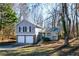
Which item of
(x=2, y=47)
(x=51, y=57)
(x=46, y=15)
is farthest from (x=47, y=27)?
(x=2, y=47)

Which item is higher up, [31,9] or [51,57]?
[31,9]

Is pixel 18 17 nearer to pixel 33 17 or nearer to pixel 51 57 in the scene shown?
pixel 33 17

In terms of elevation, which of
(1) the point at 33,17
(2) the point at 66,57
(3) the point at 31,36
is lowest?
(2) the point at 66,57

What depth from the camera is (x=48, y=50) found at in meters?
2.53

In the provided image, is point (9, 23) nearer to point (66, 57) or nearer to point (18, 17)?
point (18, 17)

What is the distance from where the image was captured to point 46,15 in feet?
8.30

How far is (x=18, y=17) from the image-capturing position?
2537 mm

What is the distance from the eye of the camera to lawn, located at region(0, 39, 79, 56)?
2.52 m

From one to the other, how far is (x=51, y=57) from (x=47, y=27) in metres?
0.26

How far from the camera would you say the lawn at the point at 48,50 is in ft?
8.28

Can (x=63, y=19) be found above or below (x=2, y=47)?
above

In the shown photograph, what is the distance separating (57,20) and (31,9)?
246 millimetres

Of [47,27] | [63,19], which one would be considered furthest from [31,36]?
[63,19]

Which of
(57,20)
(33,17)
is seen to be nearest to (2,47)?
(33,17)
